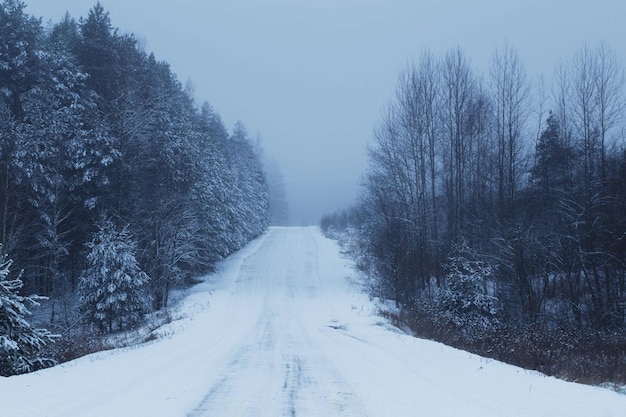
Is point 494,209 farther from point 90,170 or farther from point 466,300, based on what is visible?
point 90,170

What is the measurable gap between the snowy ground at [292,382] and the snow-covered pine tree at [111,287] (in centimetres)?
497

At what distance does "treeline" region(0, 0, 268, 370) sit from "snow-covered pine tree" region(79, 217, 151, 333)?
63 mm

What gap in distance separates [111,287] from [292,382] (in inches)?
583

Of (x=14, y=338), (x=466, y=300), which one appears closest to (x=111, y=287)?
(x=14, y=338)

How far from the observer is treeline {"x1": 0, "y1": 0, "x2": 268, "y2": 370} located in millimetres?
20859

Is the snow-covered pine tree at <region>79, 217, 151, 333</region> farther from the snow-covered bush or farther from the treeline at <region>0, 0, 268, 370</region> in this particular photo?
the snow-covered bush

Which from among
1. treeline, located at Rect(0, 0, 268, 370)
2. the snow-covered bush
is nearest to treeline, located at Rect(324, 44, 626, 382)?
the snow-covered bush

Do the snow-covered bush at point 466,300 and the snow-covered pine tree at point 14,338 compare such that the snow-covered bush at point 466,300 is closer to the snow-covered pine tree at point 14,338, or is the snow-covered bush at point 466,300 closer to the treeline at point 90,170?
the treeline at point 90,170

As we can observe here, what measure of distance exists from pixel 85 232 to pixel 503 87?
84.1 ft

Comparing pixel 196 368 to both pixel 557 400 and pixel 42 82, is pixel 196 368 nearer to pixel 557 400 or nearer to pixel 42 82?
pixel 557 400

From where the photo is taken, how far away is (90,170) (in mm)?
23234

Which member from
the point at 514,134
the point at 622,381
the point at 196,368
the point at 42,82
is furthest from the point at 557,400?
the point at 42,82

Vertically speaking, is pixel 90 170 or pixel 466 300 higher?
pixel 90 170

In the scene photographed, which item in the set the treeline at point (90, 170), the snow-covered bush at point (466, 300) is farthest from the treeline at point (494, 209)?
the treeline at point (90, 170)
